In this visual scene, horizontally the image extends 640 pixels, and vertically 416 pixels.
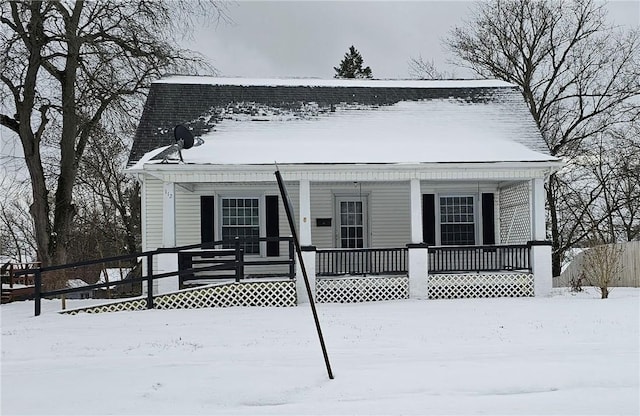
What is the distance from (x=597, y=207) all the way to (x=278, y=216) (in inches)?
733

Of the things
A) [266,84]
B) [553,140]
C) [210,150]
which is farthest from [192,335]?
[553,140]

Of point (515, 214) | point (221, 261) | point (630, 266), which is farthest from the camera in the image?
point (630, 266)

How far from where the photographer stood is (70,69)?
736 inches

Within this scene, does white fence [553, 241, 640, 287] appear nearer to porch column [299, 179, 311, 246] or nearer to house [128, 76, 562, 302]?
house [128, 76, 562, 302]

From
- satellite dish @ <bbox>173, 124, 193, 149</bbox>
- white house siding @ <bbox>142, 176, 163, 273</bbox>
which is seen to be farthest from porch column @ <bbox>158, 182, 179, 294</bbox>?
white house siding @ <bbox>142, 176, 163, 273</bbox>

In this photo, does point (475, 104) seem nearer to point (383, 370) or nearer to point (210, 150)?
point (210, 150)

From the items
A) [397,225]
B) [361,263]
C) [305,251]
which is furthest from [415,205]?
[397,225]

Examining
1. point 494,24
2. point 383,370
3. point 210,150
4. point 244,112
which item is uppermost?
point 494,24

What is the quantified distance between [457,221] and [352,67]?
2603 cm

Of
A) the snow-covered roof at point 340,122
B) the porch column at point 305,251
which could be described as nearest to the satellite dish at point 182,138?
the snow-covered roof at point 340,122

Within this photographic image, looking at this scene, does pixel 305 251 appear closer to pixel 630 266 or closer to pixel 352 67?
pixel 630 266

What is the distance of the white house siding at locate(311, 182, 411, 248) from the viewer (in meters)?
17.1

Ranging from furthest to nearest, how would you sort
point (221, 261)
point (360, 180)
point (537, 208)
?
point (221, 261)
point (537, 208)
point (360, 180)

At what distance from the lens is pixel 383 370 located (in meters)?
7.38
